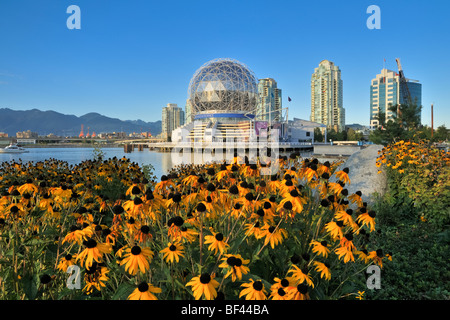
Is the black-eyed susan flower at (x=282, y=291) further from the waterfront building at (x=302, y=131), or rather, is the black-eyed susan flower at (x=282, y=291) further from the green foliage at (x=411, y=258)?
the waterfront building at (x=302, y=131)

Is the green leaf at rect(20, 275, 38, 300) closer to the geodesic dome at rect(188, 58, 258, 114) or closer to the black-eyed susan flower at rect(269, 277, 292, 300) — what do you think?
the black-eyed susan flower at rect(269, 277, 292, 300)

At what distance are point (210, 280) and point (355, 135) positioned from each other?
117016 mm

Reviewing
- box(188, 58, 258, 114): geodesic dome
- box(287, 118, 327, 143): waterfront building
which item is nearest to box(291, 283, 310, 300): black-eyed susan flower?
box(188, 58, 258, 114): geodesic dome

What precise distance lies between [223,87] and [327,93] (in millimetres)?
112754

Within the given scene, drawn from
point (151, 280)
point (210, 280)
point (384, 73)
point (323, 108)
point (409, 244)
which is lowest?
point (409, 244)

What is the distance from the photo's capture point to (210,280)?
6.49ft

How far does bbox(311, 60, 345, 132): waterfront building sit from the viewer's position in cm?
18200

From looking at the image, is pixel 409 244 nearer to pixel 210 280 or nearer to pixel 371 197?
pixel 371 197

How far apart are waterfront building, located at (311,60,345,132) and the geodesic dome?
10057cm

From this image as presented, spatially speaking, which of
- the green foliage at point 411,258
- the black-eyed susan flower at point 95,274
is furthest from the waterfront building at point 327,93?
the black-eyed susan flower at point 95,274

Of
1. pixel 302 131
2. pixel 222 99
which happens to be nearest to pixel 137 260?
pixel 222 99

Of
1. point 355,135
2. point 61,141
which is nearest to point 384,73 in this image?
point 355,135

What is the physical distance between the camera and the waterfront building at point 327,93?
597 feet

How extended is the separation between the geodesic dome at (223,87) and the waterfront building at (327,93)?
101 meters
